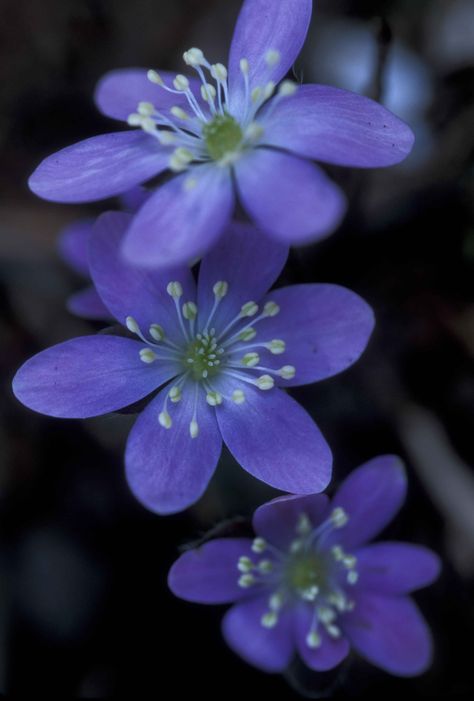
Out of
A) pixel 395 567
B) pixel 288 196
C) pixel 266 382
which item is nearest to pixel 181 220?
pixel 288 196

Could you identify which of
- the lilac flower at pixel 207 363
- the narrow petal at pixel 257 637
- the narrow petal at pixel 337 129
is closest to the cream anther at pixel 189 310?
the lilac flower at pixel 207 363

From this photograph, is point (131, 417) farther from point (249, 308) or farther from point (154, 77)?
point (154, 77)

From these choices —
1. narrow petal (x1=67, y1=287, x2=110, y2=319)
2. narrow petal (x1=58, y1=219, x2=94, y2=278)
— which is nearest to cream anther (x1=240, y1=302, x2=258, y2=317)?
narrow petal (x1=67, y1=287, x2=110, y2=319)

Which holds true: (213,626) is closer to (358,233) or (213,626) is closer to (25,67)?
(358,233)

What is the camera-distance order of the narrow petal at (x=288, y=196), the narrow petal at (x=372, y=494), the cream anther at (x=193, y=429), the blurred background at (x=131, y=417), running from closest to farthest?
1. the narrow petal at (x=288, y=196)
2. the cream anther at (x=193, y=429)
3. the narrow petal at (x=372, y=494)
4. the blurred background at (x=131, y=417)

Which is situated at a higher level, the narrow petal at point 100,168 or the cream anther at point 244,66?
the cream anther at point 244,66

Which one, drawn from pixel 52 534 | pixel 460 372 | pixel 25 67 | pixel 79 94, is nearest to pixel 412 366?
pixel 460 372

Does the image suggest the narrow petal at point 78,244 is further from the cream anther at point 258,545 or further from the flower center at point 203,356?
the cream anther at point 258,545

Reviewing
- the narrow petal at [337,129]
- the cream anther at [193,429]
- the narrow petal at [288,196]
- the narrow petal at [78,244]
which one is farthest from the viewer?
the narrow petal at [78,244]
